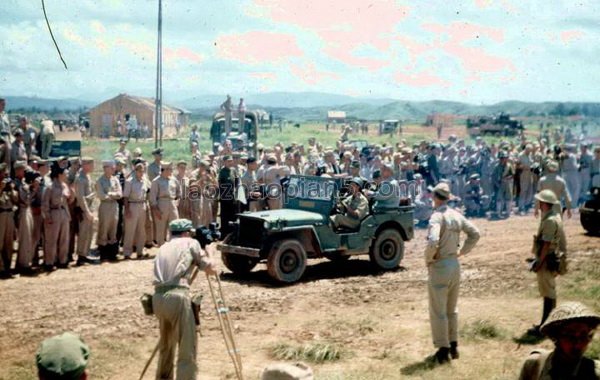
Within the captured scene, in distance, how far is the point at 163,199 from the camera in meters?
15.0

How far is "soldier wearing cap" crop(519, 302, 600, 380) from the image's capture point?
3.84m

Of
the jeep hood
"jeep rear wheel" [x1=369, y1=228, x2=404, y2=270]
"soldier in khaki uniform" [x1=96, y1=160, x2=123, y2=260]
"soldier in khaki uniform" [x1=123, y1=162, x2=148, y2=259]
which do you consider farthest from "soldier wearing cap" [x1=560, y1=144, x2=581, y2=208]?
"soldier in khaki uniform" [x1=96, y1=160, x2=123, y2=260]

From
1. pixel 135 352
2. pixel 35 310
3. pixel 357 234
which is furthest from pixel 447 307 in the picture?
pixel 35 310

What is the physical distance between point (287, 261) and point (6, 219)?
5069mm

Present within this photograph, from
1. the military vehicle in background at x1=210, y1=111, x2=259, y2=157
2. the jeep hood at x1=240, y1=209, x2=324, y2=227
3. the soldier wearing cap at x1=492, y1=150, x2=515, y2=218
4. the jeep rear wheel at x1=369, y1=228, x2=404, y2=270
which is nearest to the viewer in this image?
the jeep hood at x1=240, y1=209, x2=324, y2=227

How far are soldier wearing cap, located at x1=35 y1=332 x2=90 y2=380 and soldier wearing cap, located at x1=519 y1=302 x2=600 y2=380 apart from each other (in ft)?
8.02

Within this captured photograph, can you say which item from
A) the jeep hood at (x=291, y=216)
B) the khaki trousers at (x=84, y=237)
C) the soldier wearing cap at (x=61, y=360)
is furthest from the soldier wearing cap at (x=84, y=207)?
the soldier wearing cap at (x=61, y=360)

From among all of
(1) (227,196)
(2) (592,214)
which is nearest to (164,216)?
(1) (227,196)

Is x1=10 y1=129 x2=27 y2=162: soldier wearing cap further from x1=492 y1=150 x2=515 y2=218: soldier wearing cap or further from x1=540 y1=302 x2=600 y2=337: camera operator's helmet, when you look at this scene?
x1=540 y1=302 x2=600 y2=337: camera operator's helmet

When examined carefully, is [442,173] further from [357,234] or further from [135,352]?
[135,352]

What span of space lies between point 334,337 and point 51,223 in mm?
6331

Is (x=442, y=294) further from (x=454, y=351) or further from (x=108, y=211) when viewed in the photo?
(x=108, y=211)

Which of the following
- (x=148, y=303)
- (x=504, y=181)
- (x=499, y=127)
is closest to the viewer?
(x=148, y=303)

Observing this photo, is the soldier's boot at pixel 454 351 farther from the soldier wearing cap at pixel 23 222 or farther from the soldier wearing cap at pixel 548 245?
the soldier wearing cap at pixel 23 222
